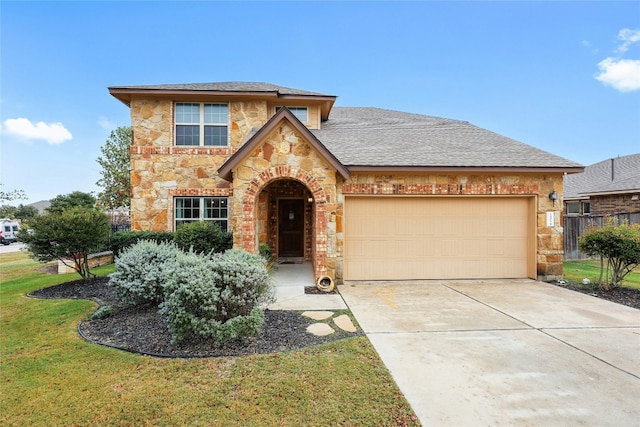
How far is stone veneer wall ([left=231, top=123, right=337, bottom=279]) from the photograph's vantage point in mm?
7582

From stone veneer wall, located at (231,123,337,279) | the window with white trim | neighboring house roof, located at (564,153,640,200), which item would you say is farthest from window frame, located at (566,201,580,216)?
the window with white trim

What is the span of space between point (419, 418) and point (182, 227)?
8.32 meters

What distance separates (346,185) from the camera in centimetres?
819

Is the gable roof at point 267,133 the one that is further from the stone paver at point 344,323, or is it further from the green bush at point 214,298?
the stone paver at point 344,323

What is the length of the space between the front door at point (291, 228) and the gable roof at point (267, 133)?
4.38 m

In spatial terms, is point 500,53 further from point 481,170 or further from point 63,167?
point 63,167

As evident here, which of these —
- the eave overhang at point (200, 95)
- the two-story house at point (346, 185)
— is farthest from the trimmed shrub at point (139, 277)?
the eave overhang at point (200, 95)

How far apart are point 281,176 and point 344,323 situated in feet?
13.3

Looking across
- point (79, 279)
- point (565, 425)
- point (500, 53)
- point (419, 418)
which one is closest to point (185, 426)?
point (419, 418)

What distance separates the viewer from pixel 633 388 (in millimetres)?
3297

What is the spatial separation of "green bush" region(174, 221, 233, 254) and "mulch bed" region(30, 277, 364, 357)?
2862 mm

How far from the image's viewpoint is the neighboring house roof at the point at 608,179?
50.6 ft

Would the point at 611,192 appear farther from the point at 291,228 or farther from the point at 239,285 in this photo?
the point at 239,285

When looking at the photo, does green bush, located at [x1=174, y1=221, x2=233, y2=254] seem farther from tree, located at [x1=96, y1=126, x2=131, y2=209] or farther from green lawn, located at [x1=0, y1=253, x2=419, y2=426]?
tree, located at [x1=96, y1=126, x2=131, y2=209]
